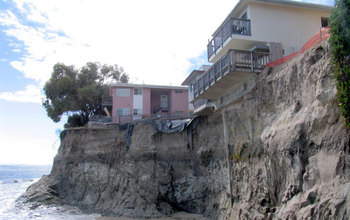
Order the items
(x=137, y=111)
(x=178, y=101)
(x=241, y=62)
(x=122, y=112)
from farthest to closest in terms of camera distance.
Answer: (x=178, y=101), (x=137, y=111), (x=122, y=112), (x=241, y=62)

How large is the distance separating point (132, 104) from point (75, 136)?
8693 millimetres

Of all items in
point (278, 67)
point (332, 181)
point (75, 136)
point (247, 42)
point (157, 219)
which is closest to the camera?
point (332, 181)

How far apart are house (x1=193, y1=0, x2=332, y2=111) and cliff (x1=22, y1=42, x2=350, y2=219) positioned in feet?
4.39

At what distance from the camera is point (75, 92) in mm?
39875

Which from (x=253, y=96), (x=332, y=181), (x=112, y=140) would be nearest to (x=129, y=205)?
(x=112, y=140)

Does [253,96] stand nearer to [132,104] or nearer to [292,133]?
[292,133]

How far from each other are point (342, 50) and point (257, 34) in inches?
382

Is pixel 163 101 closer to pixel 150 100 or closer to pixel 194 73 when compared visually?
pixel 150 100

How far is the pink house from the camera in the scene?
123 ft

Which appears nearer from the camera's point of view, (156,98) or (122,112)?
(122,112)

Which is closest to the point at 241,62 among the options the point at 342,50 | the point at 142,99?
the point at 342,50

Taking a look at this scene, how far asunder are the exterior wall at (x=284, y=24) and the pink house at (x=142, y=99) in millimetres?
18137

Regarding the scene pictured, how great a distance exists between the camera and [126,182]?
1054 inches

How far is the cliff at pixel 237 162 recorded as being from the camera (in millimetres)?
10906
